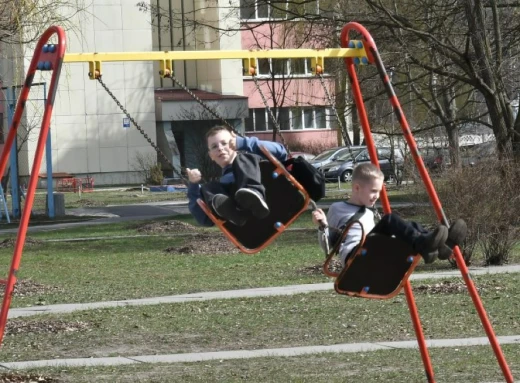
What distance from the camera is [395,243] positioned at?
7660mm

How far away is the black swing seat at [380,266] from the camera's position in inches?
302

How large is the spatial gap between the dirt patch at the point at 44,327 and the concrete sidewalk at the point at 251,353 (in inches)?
70.7

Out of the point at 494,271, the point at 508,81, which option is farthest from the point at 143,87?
the point at 494,271

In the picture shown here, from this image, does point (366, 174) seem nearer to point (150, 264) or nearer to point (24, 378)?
point (24, 378)

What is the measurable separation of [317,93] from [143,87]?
8.16 m

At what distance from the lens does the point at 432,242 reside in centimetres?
735

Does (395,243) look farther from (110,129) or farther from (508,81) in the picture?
(110,129)

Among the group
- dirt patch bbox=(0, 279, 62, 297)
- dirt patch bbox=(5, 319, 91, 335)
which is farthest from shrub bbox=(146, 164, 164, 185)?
dirt patch bbox=(5, 319, 91, 335)

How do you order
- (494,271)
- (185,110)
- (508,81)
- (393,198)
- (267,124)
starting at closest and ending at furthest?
(494,271)
(508,81)
(393,198)
(185,110)
(267,124)

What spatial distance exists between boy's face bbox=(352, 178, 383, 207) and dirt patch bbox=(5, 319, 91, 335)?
17.3ft

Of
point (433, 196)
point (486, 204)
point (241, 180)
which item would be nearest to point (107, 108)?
point (486, 204)

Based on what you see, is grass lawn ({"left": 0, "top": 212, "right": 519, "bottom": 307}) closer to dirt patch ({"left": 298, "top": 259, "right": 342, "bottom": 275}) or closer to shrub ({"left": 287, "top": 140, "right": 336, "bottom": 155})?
dirt patch ({"left": 298, "top": 259, "right": 342, "bottom": 275})

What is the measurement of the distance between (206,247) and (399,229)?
13.8 meters

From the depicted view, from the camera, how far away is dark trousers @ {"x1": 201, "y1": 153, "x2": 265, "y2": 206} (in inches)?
314
